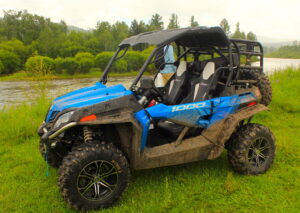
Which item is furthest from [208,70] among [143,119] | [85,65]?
[85,65]

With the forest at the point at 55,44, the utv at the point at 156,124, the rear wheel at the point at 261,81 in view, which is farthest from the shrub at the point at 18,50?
the rear wheel at the point at 261,81

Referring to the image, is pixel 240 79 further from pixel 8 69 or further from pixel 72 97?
pixel 8 69

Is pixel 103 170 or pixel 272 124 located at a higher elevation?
pixel 103 170

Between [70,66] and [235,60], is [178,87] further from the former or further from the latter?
[70,66]

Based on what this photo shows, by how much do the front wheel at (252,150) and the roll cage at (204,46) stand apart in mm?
687

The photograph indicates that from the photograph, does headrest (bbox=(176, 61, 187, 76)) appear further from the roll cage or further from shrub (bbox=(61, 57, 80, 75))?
shrub (bbox=(61, 57, 80, 75))

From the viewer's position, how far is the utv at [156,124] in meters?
2.87

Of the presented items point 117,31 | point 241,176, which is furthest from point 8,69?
point 241,176

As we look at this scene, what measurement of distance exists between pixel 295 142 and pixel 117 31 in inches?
3162

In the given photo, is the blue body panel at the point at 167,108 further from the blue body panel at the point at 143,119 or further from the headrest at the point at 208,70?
the headrest at the point at 208,70

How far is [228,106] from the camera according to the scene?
3557 millimetres

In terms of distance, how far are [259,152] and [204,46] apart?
1731 millimetres

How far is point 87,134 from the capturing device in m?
3.03

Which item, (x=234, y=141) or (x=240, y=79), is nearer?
(x=234, y=141)
